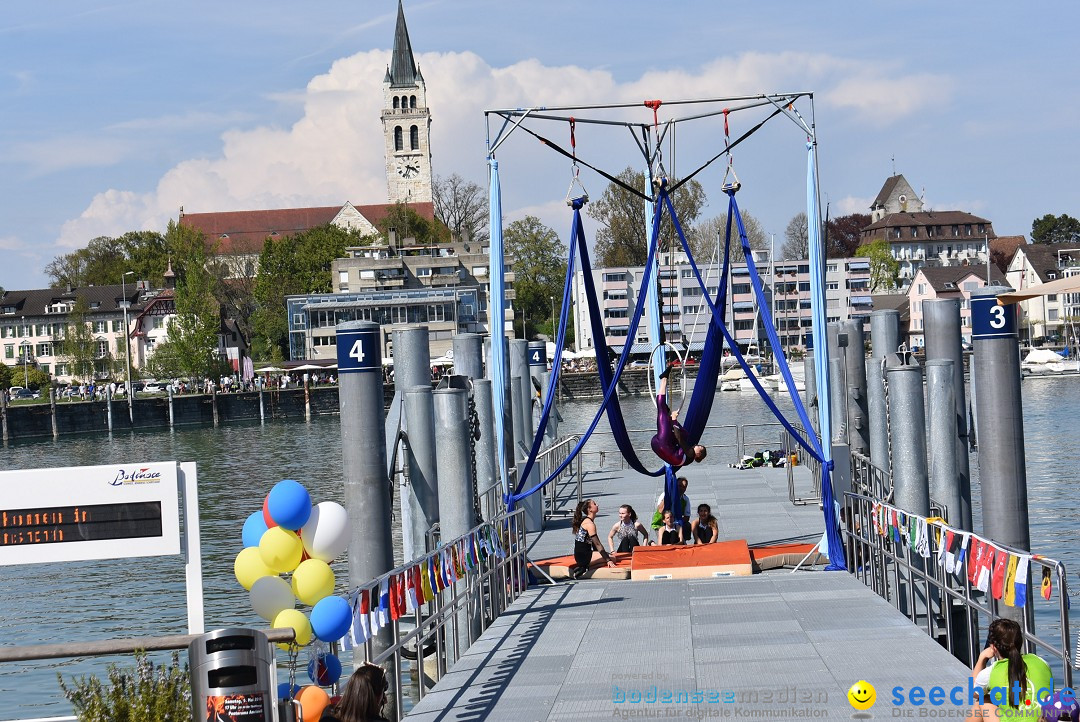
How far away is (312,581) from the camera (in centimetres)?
1128

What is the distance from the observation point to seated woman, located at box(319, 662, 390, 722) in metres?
8.09

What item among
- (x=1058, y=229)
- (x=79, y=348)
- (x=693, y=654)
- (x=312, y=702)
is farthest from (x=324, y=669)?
(x=1058, y=229)

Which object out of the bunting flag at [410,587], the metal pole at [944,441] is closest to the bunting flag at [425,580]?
the bunting flag at [410,587]

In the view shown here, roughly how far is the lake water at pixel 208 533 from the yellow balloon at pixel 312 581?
27.3 ft

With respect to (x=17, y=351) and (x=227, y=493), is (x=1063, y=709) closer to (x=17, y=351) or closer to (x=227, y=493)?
(x=227, y=493)

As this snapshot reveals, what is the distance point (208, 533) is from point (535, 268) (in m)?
99.1

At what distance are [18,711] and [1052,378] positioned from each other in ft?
338

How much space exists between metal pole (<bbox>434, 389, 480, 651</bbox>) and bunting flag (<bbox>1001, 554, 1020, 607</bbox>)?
6.46 m

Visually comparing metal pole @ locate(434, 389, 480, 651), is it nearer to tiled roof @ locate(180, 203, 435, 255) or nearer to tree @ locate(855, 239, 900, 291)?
tree @ locate(855, 239, 900, 291)

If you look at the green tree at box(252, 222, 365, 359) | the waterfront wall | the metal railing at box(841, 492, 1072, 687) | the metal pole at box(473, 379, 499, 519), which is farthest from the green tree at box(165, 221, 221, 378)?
the metal railing at box(841, 492, 1072, 687)

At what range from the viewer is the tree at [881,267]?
142875 millimetres

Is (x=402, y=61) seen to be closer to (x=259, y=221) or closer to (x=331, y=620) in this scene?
(x=259, y=221)

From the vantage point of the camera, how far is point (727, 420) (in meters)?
73.6

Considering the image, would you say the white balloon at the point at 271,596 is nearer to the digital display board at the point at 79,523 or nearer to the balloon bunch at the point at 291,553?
the balloon bunch at the point at 291,553
